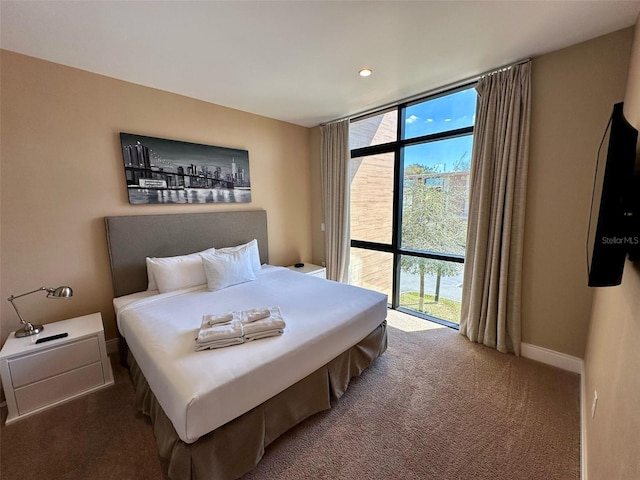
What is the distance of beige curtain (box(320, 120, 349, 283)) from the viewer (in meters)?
3.66

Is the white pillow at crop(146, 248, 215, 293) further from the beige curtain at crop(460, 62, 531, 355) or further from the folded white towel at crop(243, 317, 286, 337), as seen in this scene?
the beige curtain at crop(460, 62, 531, 355)

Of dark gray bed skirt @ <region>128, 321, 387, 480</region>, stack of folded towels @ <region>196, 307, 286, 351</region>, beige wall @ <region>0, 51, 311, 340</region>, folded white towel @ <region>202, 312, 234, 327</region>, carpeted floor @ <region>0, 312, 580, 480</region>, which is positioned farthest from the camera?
beige wall @ <region>0, 51, 311, 340</region>

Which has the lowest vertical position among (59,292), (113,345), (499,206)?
(113,345)

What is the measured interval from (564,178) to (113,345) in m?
4.38

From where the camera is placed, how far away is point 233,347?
1573 mm

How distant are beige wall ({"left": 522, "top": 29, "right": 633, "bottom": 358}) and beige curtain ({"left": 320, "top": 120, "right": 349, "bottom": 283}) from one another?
206 centimetres

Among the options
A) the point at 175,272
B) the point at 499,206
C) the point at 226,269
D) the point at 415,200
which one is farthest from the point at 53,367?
the point at 499,206

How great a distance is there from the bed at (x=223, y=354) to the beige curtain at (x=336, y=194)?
1081 mm

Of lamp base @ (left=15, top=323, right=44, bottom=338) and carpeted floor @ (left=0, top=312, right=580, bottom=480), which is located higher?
lamp base @ (left=15, top=323, right=44, bottom=338)

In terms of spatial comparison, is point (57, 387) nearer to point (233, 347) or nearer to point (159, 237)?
point (159, 237)

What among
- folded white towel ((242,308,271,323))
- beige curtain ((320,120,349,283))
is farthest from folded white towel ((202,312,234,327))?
beige curtain ((320,120,349,283))

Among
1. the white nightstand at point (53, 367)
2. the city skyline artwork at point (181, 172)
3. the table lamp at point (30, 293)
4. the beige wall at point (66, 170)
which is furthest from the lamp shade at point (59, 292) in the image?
the city skyline artwork at point (181, 172)

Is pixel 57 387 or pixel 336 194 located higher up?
pixel 336 194

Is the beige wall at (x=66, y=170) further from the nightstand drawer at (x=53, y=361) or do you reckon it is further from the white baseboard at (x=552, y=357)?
the white baseboard at (x=552, y=357)
